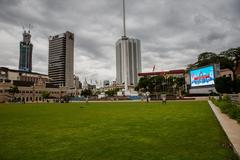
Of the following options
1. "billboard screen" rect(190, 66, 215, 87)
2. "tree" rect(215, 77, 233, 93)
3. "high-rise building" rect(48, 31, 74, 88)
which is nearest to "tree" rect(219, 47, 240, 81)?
"billboard screen" rect(190, 66, 215, 87)

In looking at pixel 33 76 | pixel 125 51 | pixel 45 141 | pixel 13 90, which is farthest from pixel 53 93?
pixel 45 141

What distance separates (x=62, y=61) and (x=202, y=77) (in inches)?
6213

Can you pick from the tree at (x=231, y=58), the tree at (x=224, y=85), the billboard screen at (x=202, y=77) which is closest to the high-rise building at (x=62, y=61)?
the billboard screen at (x=202, y=77)

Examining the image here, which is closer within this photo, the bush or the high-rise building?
the bush

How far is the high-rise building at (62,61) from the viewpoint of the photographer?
192750 millimetres

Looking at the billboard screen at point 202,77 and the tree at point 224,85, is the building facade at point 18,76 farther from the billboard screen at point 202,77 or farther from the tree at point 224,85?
the tree at point 224,85

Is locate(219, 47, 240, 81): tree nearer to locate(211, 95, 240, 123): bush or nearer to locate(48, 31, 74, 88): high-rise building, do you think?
locate(211, 95, 240, 123): bush

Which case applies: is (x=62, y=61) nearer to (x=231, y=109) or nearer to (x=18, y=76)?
(x=18, y=76)

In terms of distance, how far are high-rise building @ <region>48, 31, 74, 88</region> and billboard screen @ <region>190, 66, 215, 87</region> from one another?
149m

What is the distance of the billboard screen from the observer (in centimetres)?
5646

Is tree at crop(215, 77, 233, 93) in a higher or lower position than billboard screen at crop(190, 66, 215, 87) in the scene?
lower

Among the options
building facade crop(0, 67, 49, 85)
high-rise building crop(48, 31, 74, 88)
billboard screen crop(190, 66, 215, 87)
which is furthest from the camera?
high-rise building crop(48, 31, 74, 88)

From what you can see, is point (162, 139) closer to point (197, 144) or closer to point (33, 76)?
point (197, 144)

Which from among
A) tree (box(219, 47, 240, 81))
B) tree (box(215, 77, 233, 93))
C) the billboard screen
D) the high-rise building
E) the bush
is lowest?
the bush
